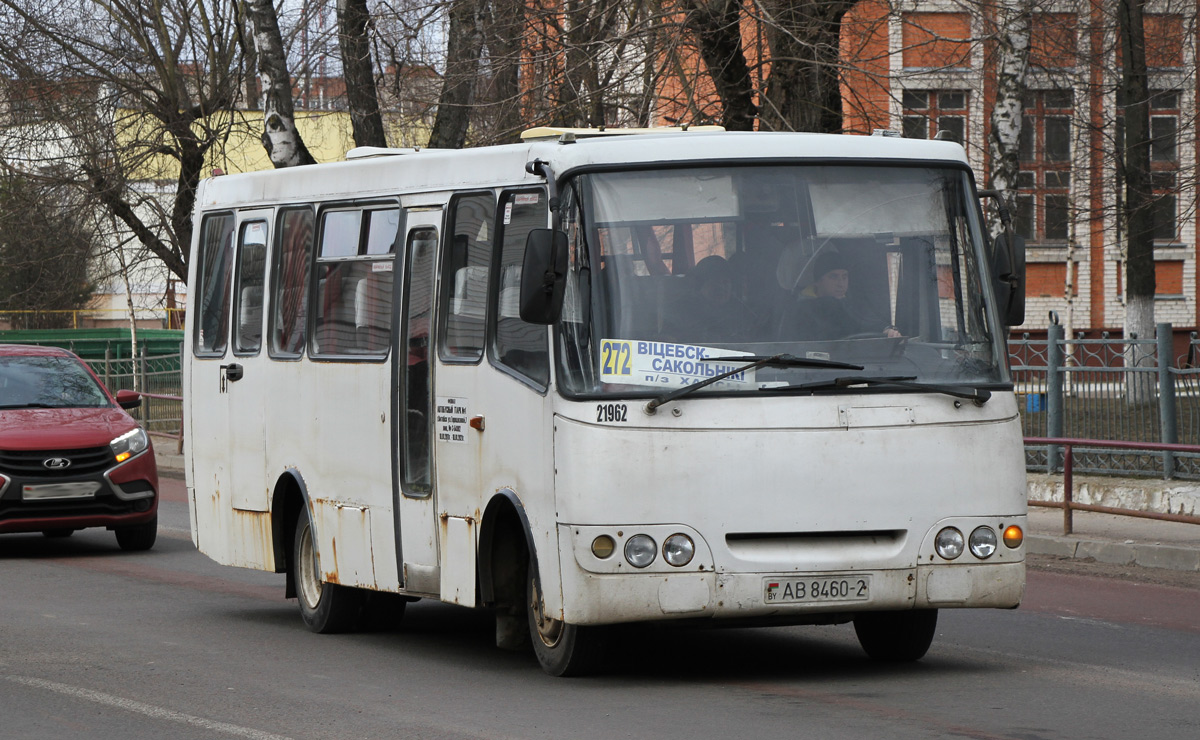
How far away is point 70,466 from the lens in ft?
51.7

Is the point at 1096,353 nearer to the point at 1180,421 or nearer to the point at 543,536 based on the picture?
the point at 1180,421

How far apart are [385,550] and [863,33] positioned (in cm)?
1294

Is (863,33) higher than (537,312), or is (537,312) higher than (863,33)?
(863,33)

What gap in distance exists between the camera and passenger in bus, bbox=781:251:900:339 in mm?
8484

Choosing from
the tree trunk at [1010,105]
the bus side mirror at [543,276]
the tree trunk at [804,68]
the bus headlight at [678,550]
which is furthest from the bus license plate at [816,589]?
the tree trunk at [1010,105]

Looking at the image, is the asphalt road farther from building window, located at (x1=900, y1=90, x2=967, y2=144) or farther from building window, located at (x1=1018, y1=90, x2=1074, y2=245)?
building window, located at (x1=1018, y1=90, x2=1074, y2=245)

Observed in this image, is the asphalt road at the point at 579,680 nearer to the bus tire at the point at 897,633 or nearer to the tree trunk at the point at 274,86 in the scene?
the bus tire at the point at 897,633

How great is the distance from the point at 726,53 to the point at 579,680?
1215 centimetres

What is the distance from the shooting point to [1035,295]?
42.4 metres

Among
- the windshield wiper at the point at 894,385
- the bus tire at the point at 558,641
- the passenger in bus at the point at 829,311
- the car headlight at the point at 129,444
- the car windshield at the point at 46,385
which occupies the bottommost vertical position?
the bus tire at the point at 558,641

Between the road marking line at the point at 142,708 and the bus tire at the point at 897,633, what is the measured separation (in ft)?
10.1

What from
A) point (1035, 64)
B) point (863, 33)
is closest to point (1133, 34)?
point (1035, 64)

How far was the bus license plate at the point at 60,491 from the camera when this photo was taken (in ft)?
51.0

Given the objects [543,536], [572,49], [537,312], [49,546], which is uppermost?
[572,49]
